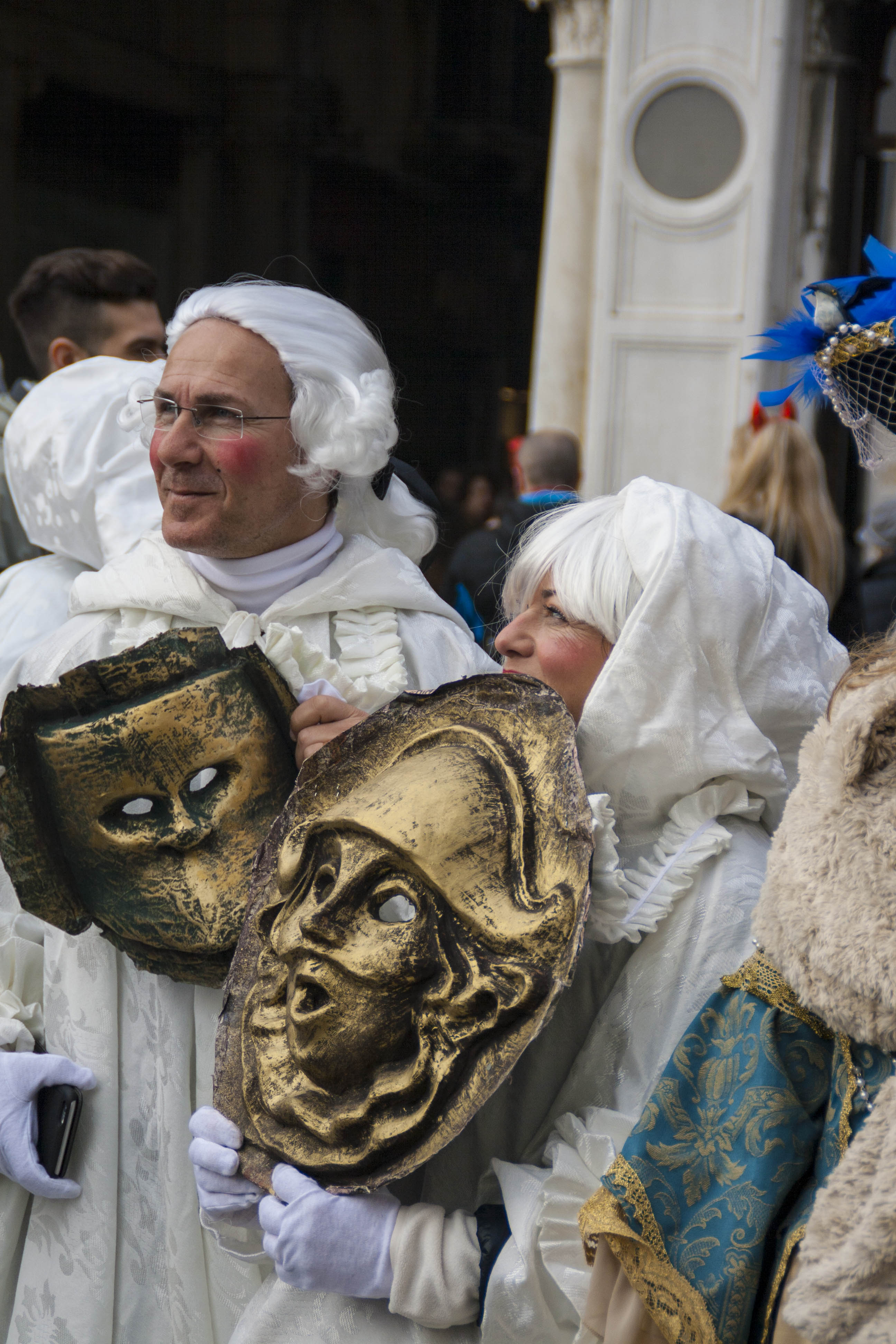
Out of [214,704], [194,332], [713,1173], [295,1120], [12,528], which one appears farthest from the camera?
[12,528]

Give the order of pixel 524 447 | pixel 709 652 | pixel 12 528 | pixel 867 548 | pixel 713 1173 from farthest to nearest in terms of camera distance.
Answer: pixel 867 548 < pixel 524 447 < pixel 12 528 < pixel 709 652 < pixel 713 1173

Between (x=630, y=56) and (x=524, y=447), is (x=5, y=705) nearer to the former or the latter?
(x=524, y=447)

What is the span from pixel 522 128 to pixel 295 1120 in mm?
10469

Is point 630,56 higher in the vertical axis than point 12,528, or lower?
higher

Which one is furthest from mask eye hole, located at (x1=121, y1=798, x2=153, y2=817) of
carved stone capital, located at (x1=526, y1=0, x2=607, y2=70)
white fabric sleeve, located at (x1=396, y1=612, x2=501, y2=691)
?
carved stone capital, located at (x1=526, y1=0, x2=607, y2=70)

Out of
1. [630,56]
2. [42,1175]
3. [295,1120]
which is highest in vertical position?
[630,56]

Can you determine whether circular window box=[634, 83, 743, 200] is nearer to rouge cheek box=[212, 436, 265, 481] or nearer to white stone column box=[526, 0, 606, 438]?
white stone column box=[526, 0, 606, 438]

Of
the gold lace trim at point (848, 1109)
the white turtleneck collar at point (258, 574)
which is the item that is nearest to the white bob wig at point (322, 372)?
the white turtleneck collar at point (258, 574)

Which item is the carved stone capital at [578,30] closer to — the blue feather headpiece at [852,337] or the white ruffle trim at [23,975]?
the blue feather headpiece at [852,337]

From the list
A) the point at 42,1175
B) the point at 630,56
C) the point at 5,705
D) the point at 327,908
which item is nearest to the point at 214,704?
the point at 5,705

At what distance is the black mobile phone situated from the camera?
5.45 ft

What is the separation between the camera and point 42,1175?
1654mm

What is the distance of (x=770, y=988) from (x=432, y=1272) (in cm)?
47

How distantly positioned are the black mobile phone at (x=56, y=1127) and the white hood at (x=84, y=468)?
0.96 m
